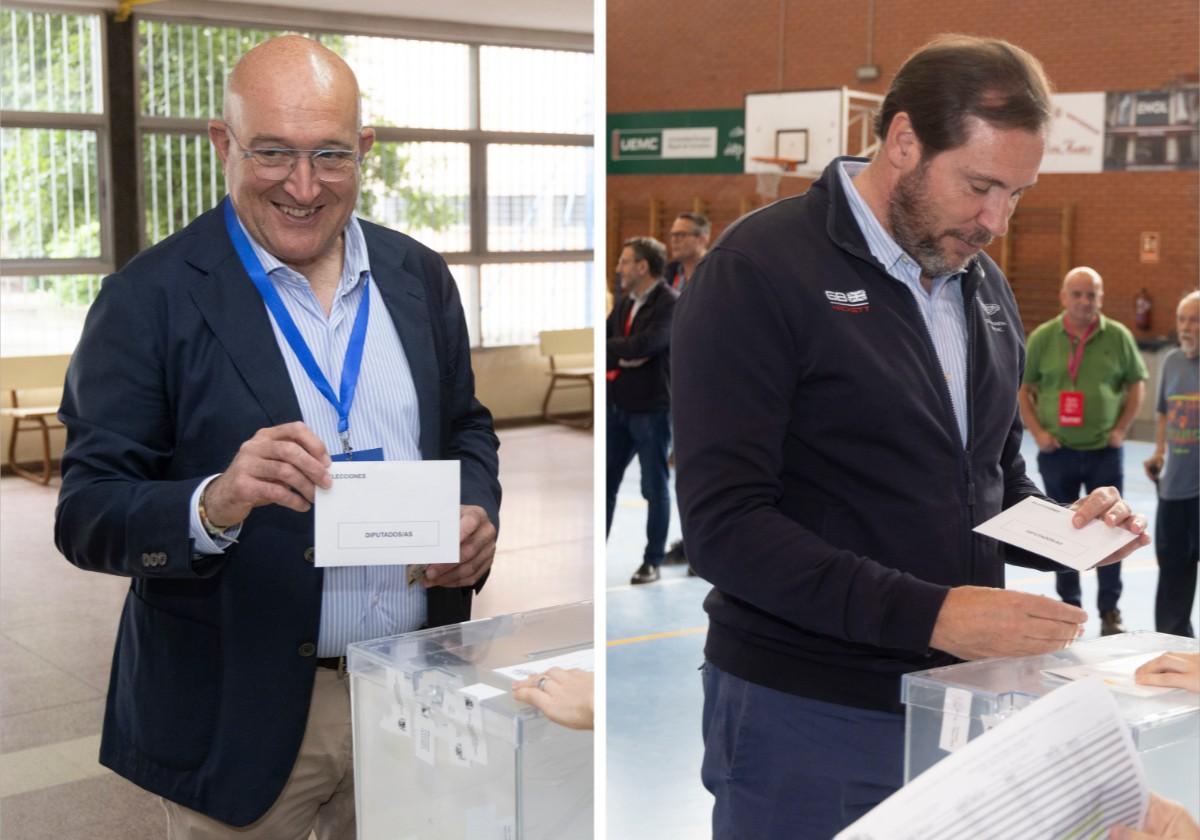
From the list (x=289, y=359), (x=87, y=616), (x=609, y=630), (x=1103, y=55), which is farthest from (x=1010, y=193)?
(x=1103, y=55)

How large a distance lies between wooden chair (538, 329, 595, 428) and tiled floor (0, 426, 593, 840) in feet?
0.09

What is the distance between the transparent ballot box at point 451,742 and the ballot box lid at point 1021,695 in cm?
43

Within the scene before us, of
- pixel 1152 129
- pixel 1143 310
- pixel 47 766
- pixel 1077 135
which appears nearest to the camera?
pixel 47 766

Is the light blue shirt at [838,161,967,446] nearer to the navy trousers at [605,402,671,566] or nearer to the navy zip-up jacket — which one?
the navy zip-up jacket

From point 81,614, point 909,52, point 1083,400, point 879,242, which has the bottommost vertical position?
point 81,614

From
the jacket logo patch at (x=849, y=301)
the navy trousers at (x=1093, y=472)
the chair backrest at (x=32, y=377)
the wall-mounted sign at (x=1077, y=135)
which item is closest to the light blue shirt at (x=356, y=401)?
the chair backrest at (x=32, y=377)

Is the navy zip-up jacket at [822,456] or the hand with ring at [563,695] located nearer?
the navy zip-up jacket at [822,456]

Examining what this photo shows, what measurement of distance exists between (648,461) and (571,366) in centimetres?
96

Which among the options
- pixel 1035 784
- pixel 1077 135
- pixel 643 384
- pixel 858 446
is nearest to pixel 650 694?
pixel 643 384

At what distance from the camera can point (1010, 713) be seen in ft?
4.29

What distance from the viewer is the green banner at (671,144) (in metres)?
2.14

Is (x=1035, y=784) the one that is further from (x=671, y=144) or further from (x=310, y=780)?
(x=671, y=144)

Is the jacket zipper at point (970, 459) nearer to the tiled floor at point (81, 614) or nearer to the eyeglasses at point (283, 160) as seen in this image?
the tiled floor at point (81, 614)

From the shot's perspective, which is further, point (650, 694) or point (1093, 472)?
point (1093, 472)
